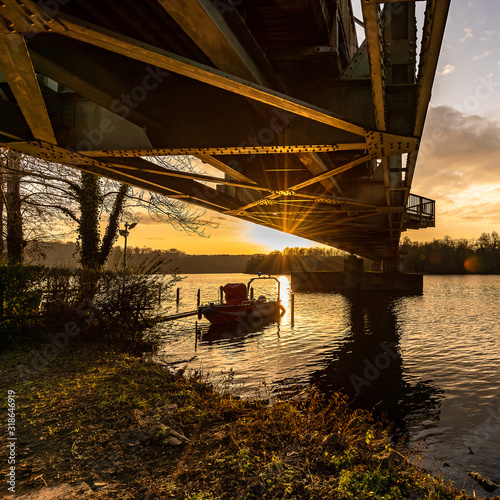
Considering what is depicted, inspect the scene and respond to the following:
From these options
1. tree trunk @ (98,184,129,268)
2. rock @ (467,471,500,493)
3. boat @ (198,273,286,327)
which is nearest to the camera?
rock @ (467,471,500,493)

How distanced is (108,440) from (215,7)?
19.1 ft

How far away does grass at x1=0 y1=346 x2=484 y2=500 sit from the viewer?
4.03 metres

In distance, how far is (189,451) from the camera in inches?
193

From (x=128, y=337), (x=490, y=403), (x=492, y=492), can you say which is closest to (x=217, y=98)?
(x=492, y=492)

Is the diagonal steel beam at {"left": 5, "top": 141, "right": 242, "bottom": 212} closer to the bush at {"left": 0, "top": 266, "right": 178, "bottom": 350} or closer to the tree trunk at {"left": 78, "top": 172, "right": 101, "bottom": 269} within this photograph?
the bush at {"left": 0, "top": 266, "right": 178, "bottom": 350}

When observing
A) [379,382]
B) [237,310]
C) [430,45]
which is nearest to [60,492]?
[430,45]

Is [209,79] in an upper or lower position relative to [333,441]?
upper

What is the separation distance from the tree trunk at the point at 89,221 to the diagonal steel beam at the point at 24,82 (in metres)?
12.7

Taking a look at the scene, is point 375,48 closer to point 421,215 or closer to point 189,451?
point 189,451

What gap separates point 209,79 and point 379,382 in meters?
12.1

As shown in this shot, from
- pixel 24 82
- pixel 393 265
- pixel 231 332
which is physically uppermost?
pixel 24 82

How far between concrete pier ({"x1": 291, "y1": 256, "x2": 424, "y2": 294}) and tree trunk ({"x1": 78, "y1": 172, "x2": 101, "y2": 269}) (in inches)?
1842

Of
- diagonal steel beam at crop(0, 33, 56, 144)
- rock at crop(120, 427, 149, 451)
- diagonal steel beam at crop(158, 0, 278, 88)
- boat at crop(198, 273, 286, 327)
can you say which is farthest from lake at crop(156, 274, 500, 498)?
diagonal steel beam at crop(0, 33, 56, 144)

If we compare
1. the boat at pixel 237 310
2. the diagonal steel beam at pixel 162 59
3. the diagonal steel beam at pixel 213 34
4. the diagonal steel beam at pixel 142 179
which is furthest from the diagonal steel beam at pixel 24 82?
the boat at pixel 237 310
